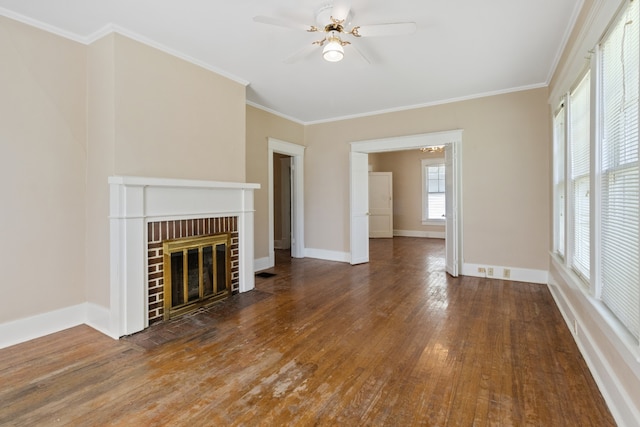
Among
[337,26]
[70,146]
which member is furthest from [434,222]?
[70,146]

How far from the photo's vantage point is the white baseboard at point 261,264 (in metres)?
5.03

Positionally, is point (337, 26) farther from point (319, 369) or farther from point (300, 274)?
point (300, 274)

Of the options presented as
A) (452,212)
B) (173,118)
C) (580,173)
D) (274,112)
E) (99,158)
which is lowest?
(452,212)

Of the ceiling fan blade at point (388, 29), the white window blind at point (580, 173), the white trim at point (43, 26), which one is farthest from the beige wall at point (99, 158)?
the white window blind at point (580, 173)

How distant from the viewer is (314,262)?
5727mm

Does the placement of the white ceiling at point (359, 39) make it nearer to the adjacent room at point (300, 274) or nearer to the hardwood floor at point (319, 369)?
the adjacent room at point (300, 274)

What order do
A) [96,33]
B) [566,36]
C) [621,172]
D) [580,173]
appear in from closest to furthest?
[621,172] < [580,173] < [96,33] < [566,36]

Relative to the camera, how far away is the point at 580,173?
8.65 feet

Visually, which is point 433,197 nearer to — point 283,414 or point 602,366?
point 602,366

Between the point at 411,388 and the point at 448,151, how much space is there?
151 inches

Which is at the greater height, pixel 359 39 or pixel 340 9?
pixel 359 39

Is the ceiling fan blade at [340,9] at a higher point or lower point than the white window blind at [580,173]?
higher

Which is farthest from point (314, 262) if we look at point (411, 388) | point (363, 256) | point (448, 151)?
point (411, 388)

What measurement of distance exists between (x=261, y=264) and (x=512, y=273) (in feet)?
12.3
